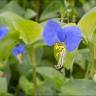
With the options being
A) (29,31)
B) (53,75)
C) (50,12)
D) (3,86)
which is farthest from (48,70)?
(50,12)

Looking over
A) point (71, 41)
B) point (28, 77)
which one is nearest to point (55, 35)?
point (71, 41)

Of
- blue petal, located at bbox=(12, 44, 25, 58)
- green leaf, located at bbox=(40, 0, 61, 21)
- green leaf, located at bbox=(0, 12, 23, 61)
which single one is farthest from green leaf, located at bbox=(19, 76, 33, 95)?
green leaf, located at bbox=(40, 0, 61, 21)

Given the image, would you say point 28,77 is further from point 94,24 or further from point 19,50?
point 94,24

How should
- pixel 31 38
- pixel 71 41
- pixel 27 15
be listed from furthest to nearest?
pixel 27 15, pixel 31 38, pixel 71 41

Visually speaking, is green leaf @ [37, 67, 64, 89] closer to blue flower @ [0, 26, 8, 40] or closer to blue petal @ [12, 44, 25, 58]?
blue petal @ [12, 44, 25, 58]

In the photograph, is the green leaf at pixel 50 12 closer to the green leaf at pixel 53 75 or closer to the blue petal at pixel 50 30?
the green leaf at pixel 53 75

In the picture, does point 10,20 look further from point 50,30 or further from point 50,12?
point 50,12
